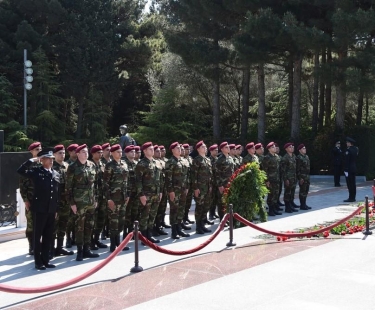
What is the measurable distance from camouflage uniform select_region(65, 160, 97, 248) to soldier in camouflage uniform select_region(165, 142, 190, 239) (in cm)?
203

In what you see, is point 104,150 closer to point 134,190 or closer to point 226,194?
point 134,190

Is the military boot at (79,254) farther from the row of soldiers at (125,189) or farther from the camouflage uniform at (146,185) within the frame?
the camouflage uniform at (146,185)

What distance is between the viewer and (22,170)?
778 centimetres

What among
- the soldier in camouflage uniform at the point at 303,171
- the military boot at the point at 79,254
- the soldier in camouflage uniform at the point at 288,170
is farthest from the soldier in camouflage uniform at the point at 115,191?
the soldier in camouflage uniform at the point at 303,171

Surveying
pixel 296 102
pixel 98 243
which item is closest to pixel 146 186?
pixel 98 243

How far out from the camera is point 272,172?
41.5 ft

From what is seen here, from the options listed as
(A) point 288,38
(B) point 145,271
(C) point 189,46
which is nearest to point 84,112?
(C) point 189,46

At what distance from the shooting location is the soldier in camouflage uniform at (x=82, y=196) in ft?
26.5

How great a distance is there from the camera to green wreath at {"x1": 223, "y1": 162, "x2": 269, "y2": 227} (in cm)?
1068

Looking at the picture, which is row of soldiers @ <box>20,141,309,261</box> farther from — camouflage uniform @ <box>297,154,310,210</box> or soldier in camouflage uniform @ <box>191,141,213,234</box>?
camouflage uniform @ <box>297,154,310,210</box>

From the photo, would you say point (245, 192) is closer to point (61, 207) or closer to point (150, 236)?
point (150, 236)

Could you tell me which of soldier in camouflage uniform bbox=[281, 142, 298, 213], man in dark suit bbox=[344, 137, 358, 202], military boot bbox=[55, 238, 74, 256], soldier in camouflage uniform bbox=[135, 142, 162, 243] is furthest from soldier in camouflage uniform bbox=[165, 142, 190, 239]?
man in dark suit bbox=[344, 137, 358, 202]

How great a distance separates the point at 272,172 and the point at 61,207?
5650 mm

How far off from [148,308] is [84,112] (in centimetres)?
3168
